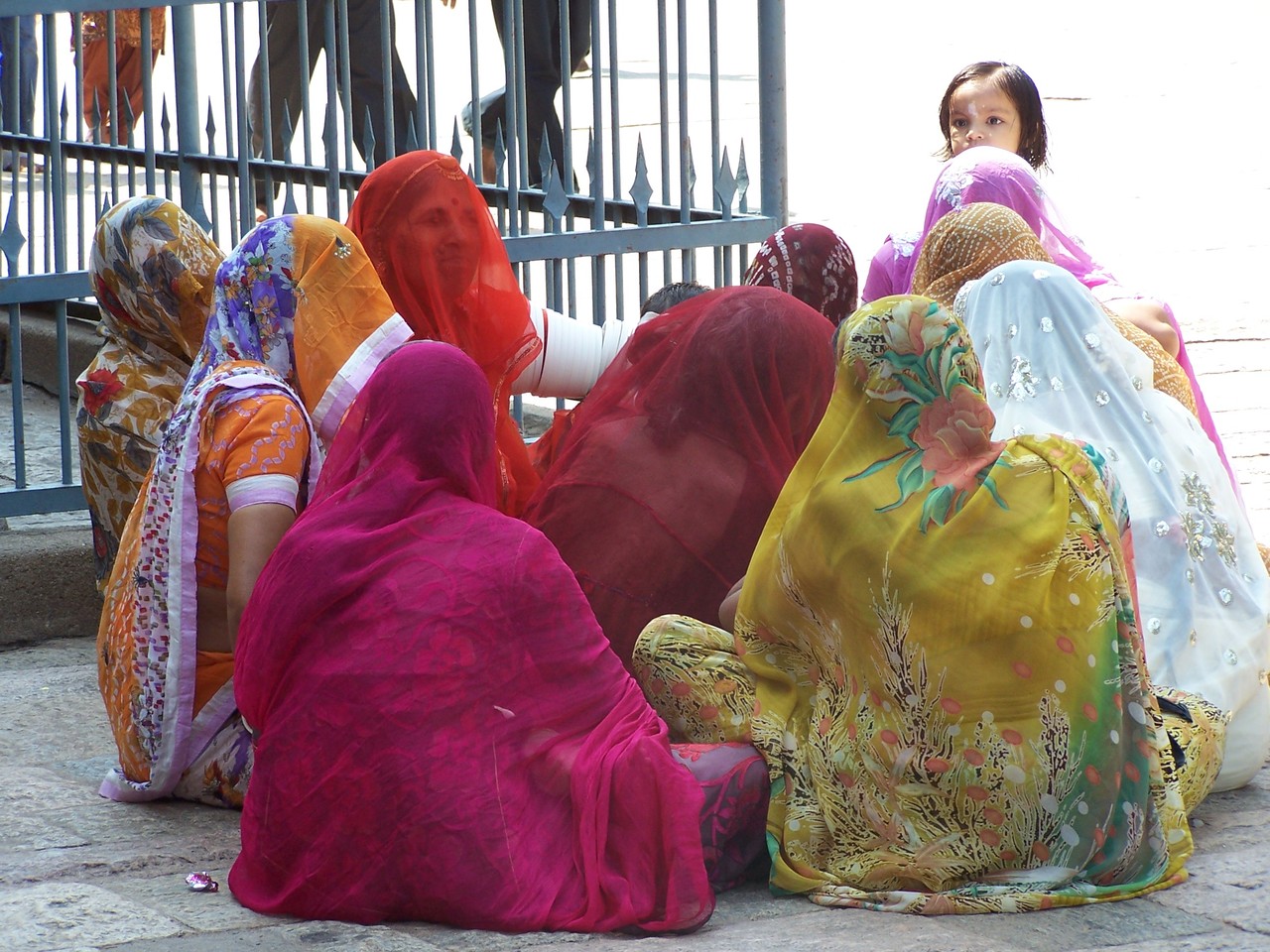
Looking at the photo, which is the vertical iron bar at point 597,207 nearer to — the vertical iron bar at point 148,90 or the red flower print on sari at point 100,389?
the vertical iron bar at point 148,90

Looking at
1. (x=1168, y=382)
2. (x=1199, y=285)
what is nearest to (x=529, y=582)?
(x=1168, y=382)

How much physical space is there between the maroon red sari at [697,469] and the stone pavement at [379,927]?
29.4 inches

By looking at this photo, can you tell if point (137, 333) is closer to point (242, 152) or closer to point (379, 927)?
point (242, 152)

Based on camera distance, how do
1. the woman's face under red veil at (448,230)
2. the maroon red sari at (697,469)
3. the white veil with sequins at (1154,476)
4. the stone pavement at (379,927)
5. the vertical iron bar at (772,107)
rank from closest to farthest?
1. the stone pavement at (379,927)
2. the white veil with sequins at (1154,476)
3. the maroon red sari at (697,469)
4. the woman's face under red veil at (448,230)
5. the vertical iron bar at (772,107)

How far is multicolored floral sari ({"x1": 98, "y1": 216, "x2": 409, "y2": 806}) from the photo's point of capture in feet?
10.3

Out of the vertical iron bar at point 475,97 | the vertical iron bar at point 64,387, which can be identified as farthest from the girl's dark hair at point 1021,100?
the vertical iron bar at point 64,387

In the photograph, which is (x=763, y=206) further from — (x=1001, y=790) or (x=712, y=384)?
(x=1001, y=790)

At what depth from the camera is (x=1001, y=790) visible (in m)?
2.61

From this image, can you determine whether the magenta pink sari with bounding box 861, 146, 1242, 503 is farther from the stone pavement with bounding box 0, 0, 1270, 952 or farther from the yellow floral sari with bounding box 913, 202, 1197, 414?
the stone pavement with bounding box 0, 0, 1270, 952

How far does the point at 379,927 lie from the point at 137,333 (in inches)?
74.9

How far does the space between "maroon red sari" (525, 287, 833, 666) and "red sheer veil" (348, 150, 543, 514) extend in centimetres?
70

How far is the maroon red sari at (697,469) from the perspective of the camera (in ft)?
10.9

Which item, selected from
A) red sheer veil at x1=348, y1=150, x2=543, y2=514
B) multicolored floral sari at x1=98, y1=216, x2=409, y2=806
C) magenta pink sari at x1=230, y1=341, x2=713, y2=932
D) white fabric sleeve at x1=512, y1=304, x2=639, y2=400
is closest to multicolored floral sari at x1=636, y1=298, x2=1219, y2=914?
magenta pink sari at x1=230, y1=341, x2=713, y2=932

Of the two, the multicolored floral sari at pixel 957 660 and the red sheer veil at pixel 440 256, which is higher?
the red sheer veil at pixel 440 256
